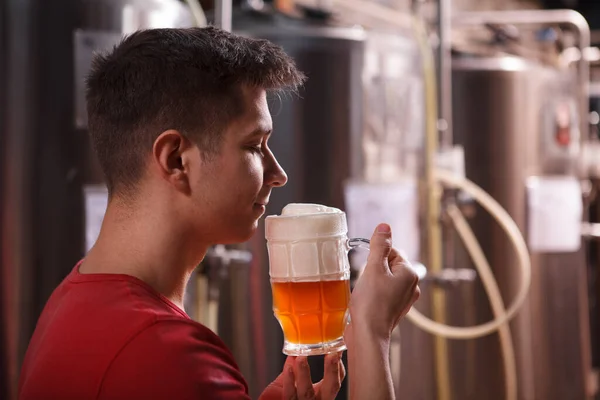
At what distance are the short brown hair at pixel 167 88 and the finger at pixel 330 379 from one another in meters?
0.42

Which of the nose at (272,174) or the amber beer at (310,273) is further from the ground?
the nose at (272,174)

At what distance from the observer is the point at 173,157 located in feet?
4.08

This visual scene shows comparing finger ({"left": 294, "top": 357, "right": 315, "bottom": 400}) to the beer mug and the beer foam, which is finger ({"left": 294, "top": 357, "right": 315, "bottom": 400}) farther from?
the beer foam

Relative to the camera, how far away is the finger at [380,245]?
4.25ft

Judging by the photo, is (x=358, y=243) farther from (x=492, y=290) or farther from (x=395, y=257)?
(x=492, y=290)

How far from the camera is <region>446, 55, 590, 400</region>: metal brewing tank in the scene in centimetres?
350

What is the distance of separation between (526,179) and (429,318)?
30.8 inches

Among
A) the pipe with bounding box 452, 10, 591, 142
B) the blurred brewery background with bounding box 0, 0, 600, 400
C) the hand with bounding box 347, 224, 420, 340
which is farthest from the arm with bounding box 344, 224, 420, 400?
the pipe with bounding box 452, 10, 591, 142

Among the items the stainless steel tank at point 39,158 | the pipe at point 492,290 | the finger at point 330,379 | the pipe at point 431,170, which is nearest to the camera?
the finger at point 330,379

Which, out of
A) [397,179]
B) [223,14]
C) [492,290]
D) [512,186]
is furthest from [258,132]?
[512,186]

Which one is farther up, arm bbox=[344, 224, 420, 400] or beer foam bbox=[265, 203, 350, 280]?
beer foam bbox=[265, 203, 350, 280]

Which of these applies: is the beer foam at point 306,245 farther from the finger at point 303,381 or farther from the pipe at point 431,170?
the pipe at point 431,170

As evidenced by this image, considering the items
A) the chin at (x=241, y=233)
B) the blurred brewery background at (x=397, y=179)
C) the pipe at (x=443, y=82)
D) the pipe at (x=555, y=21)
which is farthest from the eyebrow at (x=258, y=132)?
the pipe at (x=555, y=21)

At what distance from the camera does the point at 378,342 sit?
1.25m
